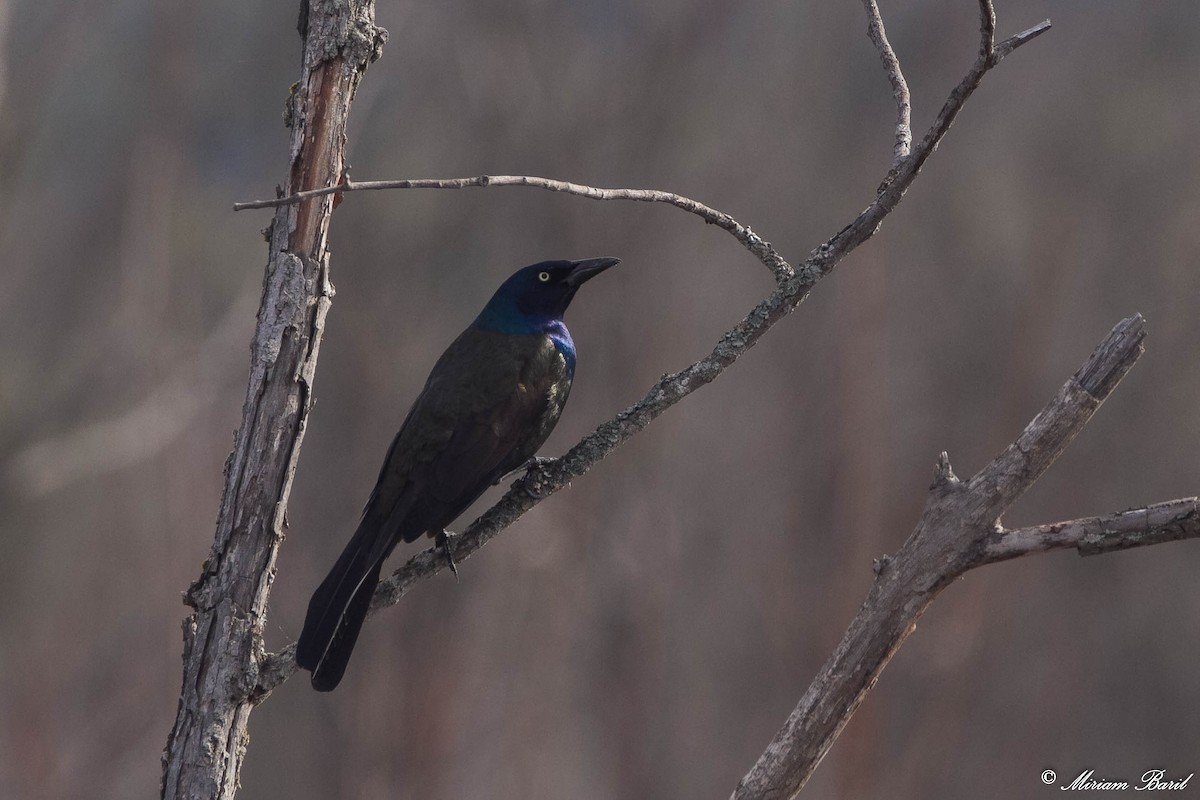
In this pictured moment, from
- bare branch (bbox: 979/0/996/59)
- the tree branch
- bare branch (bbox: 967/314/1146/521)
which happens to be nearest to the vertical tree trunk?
the tree branch

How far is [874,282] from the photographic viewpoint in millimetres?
12047

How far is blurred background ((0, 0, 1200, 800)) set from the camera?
1205cm

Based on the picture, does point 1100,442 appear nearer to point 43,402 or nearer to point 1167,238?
point 1167,238

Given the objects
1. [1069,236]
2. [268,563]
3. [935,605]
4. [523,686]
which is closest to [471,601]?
[523,686]

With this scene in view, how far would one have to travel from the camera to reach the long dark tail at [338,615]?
2.90m

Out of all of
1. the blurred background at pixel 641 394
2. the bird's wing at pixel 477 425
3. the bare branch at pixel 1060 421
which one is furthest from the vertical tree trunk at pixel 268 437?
the blurred background at pixel 641 394

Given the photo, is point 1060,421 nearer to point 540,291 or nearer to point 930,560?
point 930,560

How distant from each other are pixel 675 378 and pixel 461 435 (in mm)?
935

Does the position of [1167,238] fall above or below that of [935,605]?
above

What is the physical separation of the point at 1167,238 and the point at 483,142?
25.3ft

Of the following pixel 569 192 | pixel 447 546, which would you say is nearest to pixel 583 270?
pixel 447 546

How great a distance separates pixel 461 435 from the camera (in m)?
3.72

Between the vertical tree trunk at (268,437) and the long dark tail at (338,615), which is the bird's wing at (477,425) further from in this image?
the vertical tree trunk at (268,437)

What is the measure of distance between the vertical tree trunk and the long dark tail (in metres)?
0.20
